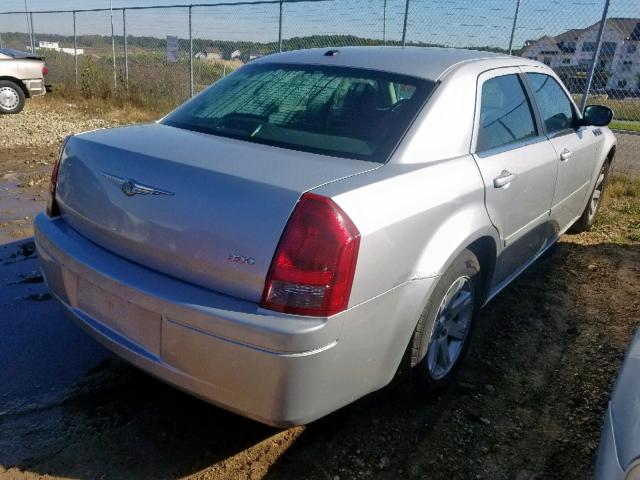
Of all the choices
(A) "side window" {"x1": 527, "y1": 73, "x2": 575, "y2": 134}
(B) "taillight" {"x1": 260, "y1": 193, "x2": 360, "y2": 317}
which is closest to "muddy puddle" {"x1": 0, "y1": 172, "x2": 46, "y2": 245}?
(B) "taillight" {"x1": 260, "y1": 193, "x2": 360, "y2": 317}

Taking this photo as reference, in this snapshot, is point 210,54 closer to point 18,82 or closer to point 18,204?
point 18,82

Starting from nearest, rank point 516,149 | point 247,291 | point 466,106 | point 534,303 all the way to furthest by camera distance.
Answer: point 247,291 < point 466,106 < point 516,149 < point 534,303

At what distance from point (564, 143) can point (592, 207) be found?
1.93 metres

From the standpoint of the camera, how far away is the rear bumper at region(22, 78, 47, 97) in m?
11.9

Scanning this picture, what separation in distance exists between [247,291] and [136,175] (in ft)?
2.24

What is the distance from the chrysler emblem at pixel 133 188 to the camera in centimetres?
207

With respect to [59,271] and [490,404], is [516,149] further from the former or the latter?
[59,271]

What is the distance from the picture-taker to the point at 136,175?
2143mm

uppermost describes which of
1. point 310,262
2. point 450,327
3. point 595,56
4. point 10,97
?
point 595,56

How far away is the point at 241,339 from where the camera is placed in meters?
1.84

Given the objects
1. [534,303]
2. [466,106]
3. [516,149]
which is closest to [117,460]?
[466,106]

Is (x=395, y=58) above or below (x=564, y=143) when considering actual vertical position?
above

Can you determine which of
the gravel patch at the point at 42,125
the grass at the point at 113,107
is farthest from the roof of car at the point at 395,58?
the grass at the point at 113,107

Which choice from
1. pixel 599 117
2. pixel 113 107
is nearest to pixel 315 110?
pixel 599 117
